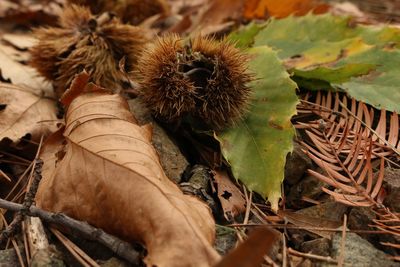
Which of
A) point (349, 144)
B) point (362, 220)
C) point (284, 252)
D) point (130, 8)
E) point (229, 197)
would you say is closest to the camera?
point (284, 252)

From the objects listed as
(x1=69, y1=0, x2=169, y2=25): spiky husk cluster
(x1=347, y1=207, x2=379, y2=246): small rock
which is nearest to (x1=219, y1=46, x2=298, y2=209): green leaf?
(x1=347, y1=207, x2=379, y2=246): small rock

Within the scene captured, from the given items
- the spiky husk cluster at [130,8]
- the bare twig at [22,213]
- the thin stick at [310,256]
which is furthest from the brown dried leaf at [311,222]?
the spiky husk cluster at [130,8]

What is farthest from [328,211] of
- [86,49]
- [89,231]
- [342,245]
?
[86,49]

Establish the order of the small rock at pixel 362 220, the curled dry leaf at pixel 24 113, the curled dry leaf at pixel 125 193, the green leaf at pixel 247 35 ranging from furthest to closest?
the green leaf at pixel 247 35, the curled dry leaf at pixel 24 113, the small rock at pixel 362 220, the curled dry leaf at pixel 125 193

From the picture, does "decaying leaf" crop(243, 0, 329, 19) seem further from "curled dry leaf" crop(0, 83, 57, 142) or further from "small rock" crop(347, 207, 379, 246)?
"small rock" crop(347, 207, 379, 246)

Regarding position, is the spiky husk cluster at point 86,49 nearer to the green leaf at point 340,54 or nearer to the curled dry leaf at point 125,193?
the curled dry leaf at point 125,193

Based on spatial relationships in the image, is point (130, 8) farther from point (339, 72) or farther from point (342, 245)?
point (342, 245)

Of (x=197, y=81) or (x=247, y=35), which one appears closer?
(x=197, y=81)

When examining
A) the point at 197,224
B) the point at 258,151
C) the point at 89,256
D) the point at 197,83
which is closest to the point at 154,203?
the point at 197,224
